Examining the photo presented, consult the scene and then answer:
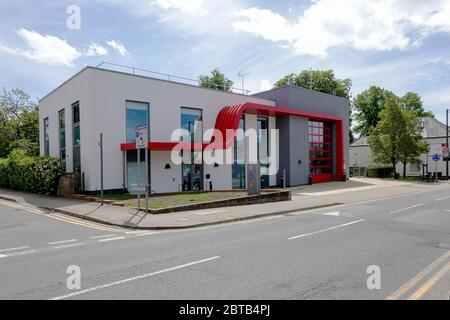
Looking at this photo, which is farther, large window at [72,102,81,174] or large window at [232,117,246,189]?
large window at [232,117,246,189]

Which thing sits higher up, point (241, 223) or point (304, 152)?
point (304, 152)

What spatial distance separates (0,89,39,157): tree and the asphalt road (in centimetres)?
3603

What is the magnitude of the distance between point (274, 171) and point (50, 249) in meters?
23.3

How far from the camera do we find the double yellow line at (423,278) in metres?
4.95

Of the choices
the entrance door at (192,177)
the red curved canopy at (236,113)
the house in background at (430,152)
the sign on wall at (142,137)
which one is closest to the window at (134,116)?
the entrance door at (192,177)

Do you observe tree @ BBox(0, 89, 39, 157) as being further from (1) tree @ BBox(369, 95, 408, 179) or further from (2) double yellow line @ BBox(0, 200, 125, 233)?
(1) tree @ BBox(369, 95, 408, 179)

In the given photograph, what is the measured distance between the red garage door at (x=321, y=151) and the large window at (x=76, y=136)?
65.9 feet

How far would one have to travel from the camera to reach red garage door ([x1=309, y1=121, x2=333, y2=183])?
32.7m

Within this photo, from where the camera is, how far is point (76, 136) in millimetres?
22812

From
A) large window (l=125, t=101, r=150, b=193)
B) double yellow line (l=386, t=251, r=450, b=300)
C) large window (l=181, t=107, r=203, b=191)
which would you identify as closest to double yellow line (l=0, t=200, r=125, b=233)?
large window (l=125, t=101, r=150, b=193)

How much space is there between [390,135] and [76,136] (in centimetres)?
3434

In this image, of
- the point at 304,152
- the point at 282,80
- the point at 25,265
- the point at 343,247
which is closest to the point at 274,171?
the point at 304,152
